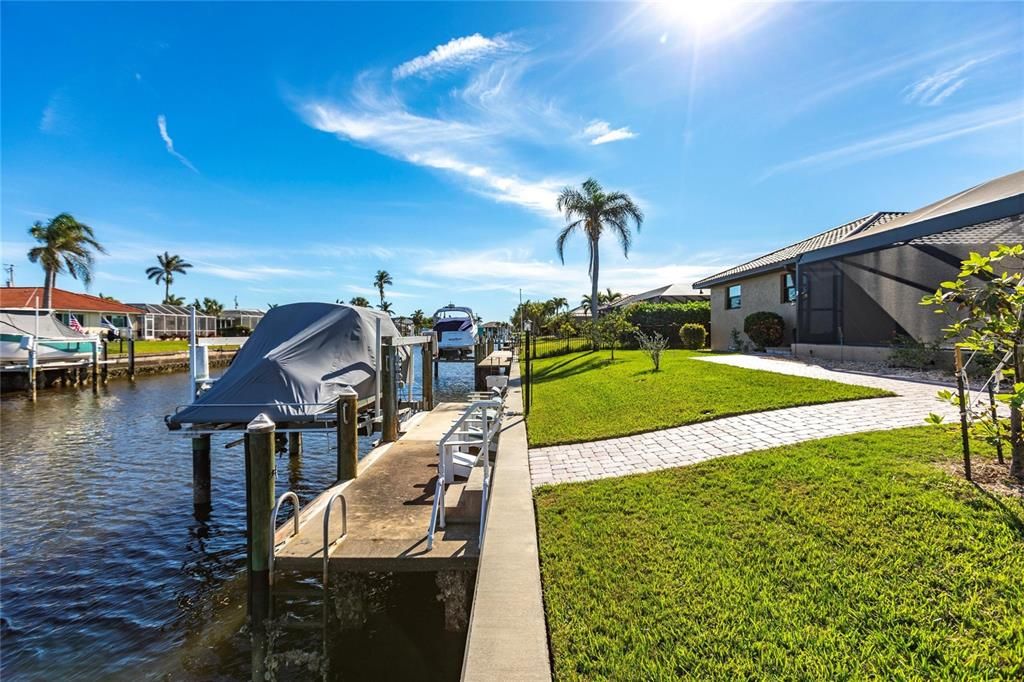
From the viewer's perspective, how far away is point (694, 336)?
25969 mm

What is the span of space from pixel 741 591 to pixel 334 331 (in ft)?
28.9

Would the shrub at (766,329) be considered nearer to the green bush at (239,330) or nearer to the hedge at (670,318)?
the hedge at (670,318)

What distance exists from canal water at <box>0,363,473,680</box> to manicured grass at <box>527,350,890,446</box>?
14.5 feet

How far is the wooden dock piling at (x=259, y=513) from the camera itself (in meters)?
5.70

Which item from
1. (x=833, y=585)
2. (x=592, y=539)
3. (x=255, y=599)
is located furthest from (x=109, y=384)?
(x=833, y=585)

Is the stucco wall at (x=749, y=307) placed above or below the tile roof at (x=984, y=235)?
below

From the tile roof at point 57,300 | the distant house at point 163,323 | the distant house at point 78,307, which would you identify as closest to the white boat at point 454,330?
the distant house at point 78,307

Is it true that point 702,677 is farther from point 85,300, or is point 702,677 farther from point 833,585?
point 85,300

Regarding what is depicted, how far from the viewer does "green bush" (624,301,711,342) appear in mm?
30609

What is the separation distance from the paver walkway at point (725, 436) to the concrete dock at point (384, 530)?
163 centimetres

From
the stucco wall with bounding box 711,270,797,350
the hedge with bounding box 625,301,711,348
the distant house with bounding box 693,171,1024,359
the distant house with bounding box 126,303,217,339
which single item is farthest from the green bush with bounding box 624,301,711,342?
the distant house with bounding box 126,303,217,339

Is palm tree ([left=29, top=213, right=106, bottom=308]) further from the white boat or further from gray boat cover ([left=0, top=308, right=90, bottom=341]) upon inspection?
A: the white boat

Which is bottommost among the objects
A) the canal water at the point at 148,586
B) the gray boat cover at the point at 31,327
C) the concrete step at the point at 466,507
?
the canal water at the point at 148,586

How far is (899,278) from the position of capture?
45.1ft
